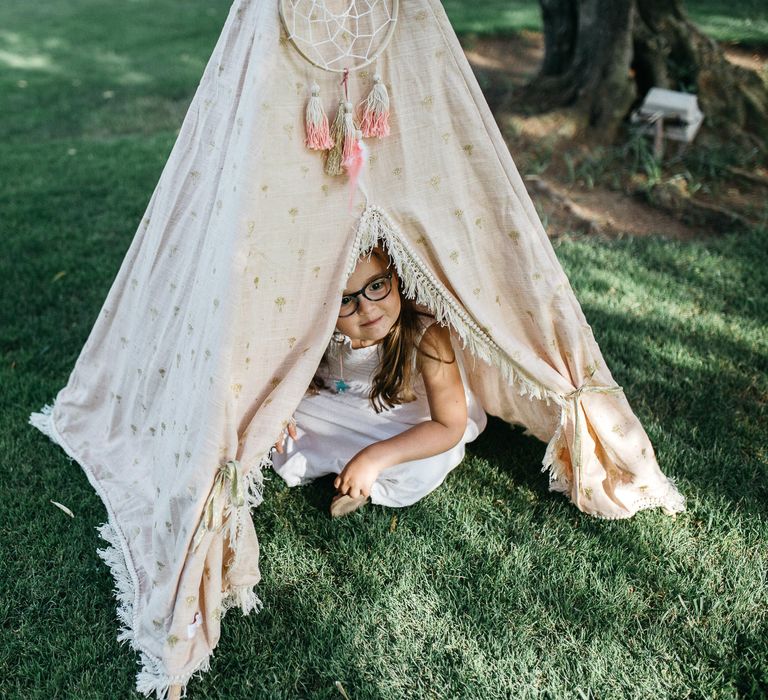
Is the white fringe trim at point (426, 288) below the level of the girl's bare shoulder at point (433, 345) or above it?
above

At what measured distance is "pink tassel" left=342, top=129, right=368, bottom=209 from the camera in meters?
2.09

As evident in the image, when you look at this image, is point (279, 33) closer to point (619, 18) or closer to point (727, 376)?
point (727, 376)

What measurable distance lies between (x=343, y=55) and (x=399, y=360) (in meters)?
1.08

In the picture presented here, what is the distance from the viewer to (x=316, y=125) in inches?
79.9

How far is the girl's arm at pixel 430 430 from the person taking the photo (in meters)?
2.64

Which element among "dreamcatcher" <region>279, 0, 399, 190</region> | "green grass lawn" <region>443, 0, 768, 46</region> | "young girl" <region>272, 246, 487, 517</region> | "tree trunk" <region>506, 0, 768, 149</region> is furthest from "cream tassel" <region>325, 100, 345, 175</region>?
"green grass lawn" <region>443, 0, 768, 46</region>

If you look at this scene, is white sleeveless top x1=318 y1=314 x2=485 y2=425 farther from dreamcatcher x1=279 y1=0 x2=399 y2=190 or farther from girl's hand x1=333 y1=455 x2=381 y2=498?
dreamcatcher x1=279 y1=0 x2=399 y2=190

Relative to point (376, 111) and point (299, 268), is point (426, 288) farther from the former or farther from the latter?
point (376, 111)

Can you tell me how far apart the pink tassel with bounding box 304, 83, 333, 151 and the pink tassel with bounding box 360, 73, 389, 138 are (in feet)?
0.37

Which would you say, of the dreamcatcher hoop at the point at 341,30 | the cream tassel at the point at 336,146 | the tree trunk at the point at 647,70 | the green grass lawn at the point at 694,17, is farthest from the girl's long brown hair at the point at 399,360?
the green grass lawn at the point at 694,17

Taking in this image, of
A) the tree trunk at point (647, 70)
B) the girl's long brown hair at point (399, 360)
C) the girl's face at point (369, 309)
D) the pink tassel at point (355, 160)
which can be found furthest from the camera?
the tree trunk at point (647, 70)

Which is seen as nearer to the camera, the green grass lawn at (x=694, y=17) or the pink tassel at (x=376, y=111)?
the pink tassel at (x=376, y=111)

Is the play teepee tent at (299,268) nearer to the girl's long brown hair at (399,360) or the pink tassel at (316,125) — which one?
the pink tassel at (316,125)

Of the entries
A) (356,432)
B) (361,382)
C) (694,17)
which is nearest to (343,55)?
(361,382)
